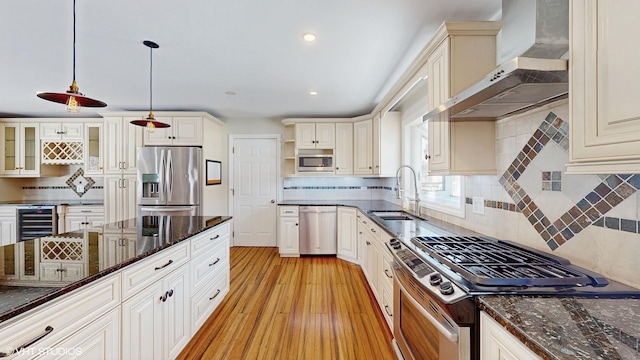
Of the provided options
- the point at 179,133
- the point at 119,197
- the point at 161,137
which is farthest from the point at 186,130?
the point at 119,197

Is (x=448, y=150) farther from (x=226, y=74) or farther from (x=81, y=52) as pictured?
(x=81, y=52)

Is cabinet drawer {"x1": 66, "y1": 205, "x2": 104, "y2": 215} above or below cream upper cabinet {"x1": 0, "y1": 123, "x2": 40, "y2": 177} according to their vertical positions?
below

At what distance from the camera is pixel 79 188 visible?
480cm

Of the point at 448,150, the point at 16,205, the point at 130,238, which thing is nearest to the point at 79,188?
the point at 16,205

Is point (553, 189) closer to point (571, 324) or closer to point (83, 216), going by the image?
point (571, 324)

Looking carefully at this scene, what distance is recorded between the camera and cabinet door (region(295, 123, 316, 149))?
4.54 meters

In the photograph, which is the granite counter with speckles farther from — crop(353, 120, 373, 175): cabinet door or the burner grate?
crop(353, 120, 373, 175): cabinet door

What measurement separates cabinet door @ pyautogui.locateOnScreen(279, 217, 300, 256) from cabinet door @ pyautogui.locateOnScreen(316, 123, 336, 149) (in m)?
1.35

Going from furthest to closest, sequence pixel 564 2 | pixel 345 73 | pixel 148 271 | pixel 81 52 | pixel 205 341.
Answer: pixel 345 73 → pixel 81 52 → pixel 205 341 → pixel 148 271 → pixel 564 2

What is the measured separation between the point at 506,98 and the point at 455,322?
108cm

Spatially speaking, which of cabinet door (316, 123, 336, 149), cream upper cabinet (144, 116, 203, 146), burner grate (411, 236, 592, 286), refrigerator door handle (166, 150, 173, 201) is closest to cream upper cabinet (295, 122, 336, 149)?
cabinet door (316, 123, 336, 149)

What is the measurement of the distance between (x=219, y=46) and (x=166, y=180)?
97.1 inches

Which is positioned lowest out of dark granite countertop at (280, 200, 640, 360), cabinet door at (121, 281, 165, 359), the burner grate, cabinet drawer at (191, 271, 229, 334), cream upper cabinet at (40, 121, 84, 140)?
Answer: cabinet drawer at (191, 271, 229, 334)

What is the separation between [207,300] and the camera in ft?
7.54
